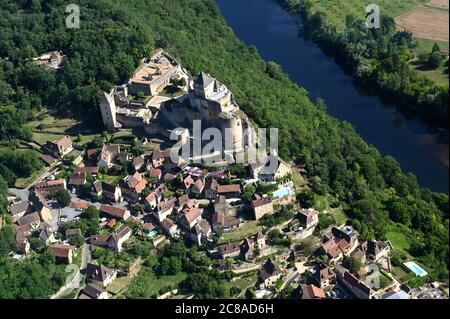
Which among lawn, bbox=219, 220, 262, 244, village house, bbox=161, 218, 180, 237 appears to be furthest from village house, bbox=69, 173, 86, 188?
lawn, bbox=219, 220, 262, 244

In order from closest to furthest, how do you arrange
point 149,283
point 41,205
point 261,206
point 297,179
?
point 149,283
point 261,206
point 41,205
point 297,179

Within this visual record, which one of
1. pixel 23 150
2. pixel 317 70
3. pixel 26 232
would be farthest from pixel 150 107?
pixel 317 70

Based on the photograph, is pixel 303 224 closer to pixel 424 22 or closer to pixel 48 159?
pixel 48 159

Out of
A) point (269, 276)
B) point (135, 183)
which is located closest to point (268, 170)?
point (269, 276)

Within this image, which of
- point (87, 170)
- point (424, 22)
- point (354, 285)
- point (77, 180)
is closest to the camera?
point (354, 285)

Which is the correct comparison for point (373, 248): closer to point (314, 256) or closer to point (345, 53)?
point (314, 256)

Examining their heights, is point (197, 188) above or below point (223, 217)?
above

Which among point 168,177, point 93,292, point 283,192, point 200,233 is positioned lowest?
point 93,292
